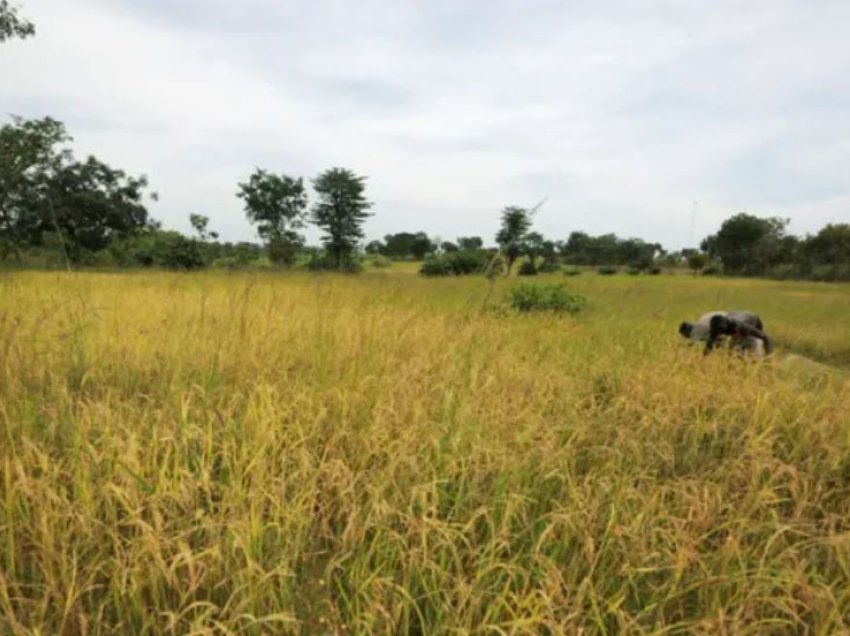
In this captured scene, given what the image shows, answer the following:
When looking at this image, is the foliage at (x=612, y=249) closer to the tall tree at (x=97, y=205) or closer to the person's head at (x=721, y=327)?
the tall tree at (x=97, y=205)

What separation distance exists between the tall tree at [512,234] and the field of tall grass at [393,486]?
0.75m

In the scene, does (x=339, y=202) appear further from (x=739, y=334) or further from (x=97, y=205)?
(x=739, y=334)

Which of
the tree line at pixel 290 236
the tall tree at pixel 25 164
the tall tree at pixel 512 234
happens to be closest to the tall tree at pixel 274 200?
the tree line at pixel 290 236

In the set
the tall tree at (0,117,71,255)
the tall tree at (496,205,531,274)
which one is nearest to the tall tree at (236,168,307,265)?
the tall tree at (0,117,71,255)

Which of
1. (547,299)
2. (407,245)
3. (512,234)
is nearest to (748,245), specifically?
(407,245)

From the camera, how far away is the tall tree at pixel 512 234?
3.34 meters

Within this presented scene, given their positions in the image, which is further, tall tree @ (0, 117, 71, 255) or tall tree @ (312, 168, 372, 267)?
tall tree @ (312, 168, 372, 267)

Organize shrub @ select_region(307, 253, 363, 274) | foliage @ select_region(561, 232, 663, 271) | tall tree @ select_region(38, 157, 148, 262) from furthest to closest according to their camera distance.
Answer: foliage @ select_region(561, 232, 663, 271), tall tree @ select_region(38, 157, 148, 262), shrub @ select_region(307, 253, 363, 274)

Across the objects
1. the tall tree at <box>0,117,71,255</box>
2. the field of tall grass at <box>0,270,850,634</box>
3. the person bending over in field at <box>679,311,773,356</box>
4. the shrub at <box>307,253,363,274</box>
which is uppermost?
the tall tree at <box>0,117,71,255</box>

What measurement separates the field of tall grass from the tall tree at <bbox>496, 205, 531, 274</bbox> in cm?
75

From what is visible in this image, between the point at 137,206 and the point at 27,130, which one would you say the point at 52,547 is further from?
the point at 137,206

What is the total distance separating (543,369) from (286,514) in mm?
2221

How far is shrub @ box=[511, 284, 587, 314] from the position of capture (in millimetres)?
7617

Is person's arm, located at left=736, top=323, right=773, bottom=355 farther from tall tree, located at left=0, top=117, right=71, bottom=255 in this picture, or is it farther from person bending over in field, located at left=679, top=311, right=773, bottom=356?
tall tree, located at left=0, top=117, right=71, bottom=255
